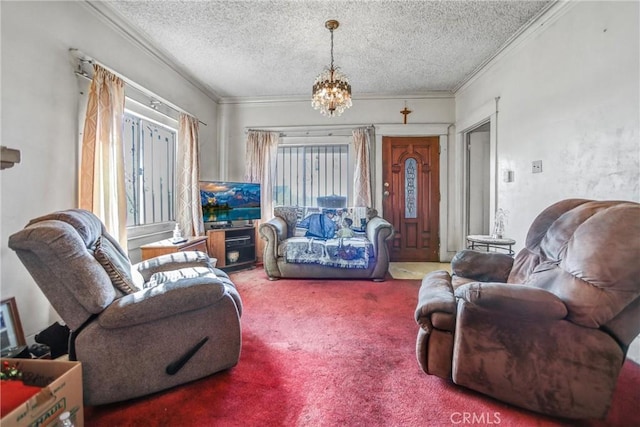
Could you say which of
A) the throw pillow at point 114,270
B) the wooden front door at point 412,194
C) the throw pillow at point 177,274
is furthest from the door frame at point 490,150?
the throw pillow at point 114,270

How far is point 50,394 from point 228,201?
3.06 metres

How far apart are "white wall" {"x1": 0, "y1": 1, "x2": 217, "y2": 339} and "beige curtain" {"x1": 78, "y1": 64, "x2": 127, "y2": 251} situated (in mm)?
94

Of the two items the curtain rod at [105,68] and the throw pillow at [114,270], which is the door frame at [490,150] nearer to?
the throw pillow at [114,270]

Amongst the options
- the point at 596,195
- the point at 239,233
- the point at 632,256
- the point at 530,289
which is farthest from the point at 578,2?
the point at 239,233

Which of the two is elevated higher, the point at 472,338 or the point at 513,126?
the point at 513,126

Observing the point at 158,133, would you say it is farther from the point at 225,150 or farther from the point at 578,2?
the point at 578,2

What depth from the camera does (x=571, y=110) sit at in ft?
7.56

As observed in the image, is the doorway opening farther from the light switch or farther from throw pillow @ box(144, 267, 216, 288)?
throw pillow @ box(144, 267, 216, 288)

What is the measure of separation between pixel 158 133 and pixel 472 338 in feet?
12.1

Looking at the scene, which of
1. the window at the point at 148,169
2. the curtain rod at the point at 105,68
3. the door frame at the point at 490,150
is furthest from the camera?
the door frame at the point at 490,150

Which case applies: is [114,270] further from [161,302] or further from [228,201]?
[228,201]

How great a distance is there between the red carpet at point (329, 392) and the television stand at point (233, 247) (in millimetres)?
1670

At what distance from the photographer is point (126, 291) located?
1.51m

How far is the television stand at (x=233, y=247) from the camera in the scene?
3807mm
